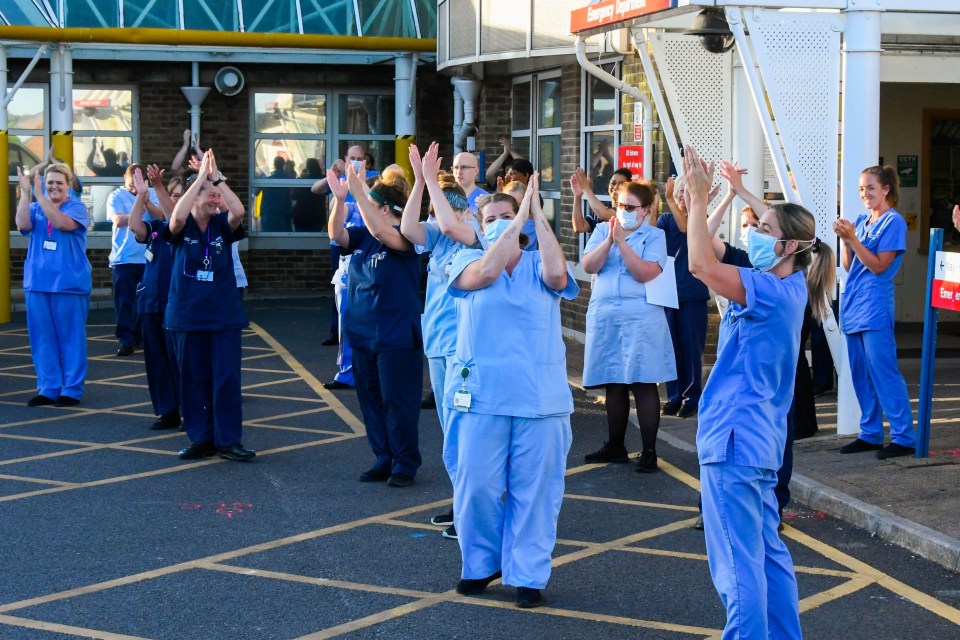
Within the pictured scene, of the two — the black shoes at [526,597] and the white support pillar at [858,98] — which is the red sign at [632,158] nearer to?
the white support pillar at [858,98]

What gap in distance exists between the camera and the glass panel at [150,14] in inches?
648

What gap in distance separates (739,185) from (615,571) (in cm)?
190

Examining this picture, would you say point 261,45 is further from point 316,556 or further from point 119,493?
point 316,556

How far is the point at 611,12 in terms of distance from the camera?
9.95m

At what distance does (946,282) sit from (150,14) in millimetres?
11530

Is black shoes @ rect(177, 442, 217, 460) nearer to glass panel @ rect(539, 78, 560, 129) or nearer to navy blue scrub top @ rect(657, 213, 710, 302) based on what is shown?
navy blue scrub top @ rect(657, 213, 710, 302)

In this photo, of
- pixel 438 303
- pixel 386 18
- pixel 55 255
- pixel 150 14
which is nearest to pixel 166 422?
pixel 55 255

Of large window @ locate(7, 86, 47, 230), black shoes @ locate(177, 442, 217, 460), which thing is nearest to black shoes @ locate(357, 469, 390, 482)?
black shoes @ locate(177, 442, 217, 460)

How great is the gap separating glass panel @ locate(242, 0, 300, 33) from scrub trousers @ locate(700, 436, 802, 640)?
1320 cm

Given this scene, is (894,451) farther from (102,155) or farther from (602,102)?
(102,155)

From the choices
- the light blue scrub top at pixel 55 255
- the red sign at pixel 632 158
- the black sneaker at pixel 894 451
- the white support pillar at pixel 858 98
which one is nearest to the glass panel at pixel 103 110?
the light blue scrub top at pixel 55 255

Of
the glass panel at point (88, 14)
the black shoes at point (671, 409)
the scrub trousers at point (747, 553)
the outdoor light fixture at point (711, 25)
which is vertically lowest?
the black shoes at point (671, 409)

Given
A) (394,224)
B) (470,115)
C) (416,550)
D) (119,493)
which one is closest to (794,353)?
(416,550)

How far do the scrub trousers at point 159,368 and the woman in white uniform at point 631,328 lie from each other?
3265 mm
